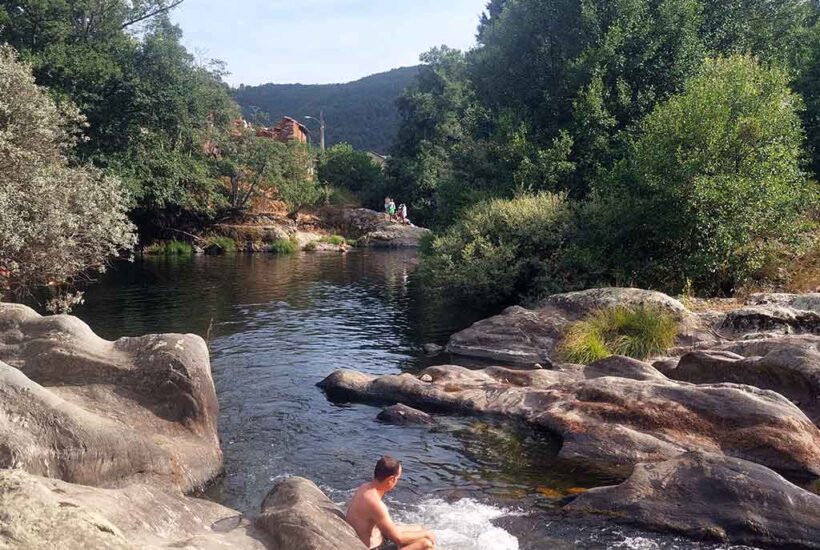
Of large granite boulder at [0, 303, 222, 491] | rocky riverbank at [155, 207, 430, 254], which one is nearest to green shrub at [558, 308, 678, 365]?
large granite boulder at [0, 303, 222, 491]

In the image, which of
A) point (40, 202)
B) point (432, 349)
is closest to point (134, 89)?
point (40, 202)

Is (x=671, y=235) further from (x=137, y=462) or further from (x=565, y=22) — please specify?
(x=137, y=462)

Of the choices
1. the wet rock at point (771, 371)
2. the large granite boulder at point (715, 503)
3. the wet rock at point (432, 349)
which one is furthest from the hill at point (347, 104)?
the large granite boulder at point (715, 503)

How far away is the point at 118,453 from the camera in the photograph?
391 inches

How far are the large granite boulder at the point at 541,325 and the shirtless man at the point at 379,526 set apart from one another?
11574 millimetres

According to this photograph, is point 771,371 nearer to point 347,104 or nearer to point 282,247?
point 282,247

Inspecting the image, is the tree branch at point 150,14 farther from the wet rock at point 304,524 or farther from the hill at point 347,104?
the hill at point 347,104

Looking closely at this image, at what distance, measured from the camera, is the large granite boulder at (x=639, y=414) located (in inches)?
479

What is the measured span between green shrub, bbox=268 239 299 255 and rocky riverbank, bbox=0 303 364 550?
43.9 meters

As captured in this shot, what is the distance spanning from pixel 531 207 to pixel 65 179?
16.4 m

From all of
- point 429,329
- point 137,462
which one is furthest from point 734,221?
point 137,462

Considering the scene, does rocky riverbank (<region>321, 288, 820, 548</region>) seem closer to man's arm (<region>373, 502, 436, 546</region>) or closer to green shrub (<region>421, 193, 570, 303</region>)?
man's arm (<region>373, 502, 436, 546</region>)

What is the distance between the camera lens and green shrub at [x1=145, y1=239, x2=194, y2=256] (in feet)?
177

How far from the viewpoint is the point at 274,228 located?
2377 inches
